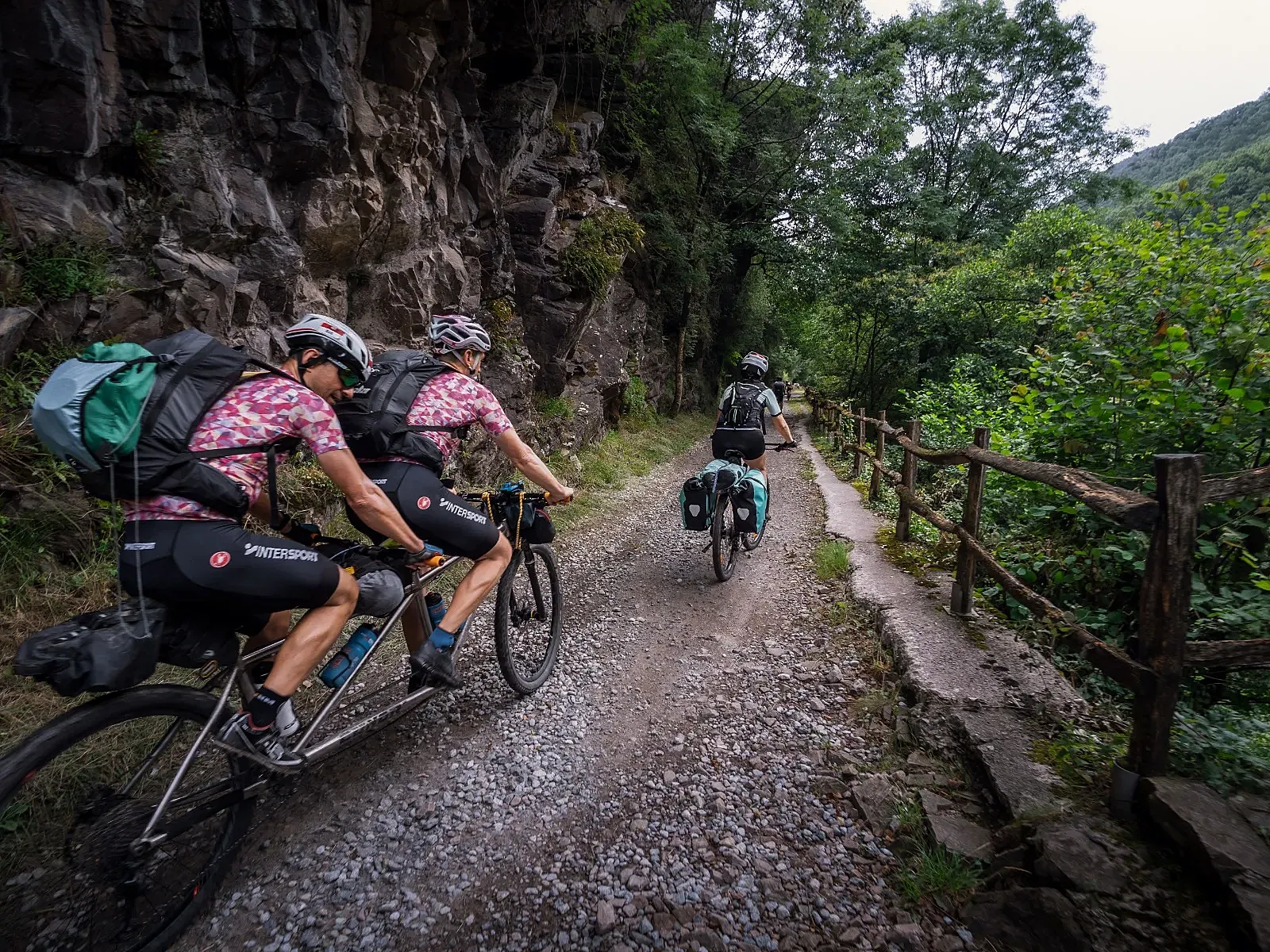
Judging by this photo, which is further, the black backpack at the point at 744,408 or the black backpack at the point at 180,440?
the black backpack at the point at 744,408

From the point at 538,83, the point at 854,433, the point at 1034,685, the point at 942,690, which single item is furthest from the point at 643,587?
the point at 854,433

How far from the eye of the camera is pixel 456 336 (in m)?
3.42

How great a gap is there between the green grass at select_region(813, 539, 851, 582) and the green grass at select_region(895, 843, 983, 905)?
3.58 metres

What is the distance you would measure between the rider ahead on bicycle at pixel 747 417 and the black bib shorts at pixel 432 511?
136 inches

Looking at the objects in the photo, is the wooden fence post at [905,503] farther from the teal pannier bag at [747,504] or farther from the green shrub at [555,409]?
the green shrub at [555,409]

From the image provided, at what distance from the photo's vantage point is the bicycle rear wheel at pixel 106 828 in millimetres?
1816

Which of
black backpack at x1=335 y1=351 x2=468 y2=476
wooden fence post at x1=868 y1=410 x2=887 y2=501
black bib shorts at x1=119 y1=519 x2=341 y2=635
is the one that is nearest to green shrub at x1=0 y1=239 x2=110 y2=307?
black backpack at x1=335 y1=351 x2=468 y2=476

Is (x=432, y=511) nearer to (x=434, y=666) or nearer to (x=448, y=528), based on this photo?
(x=448, y=528)

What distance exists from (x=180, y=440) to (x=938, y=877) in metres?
3.31

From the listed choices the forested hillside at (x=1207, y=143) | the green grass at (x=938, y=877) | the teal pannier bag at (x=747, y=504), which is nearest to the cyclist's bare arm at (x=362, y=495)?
the green grass at (x=938, y=877)

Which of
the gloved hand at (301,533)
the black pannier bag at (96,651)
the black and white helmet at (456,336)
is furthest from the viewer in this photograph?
the black and white helmet at (456,336)

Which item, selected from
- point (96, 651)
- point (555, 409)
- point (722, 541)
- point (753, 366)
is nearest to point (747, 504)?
point (722, 541)

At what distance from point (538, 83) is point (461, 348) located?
8412mm

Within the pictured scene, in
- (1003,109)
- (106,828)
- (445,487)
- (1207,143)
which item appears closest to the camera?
(106,828)
